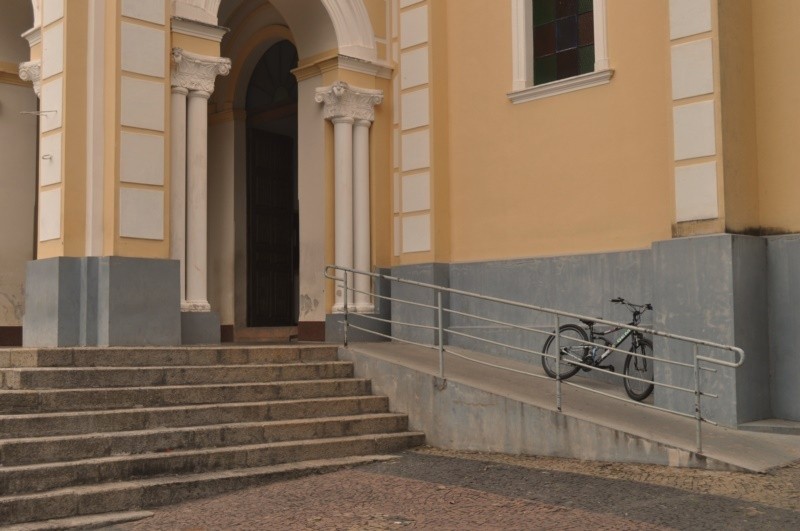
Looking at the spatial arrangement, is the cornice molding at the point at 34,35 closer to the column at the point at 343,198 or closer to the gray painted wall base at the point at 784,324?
the column at the point at 343,198

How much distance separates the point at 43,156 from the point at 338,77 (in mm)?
3939

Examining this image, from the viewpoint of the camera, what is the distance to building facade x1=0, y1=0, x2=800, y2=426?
30.5 feet

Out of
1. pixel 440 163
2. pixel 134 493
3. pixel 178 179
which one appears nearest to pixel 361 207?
pixel 440 163

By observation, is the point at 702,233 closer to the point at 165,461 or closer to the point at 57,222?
the point at 165,461

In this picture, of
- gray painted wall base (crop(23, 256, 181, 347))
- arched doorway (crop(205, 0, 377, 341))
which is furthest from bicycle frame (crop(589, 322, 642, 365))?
gray painted wall base (crop(23, 256, 181, 347))

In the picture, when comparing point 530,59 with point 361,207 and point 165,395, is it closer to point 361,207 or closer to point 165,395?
point 361,207

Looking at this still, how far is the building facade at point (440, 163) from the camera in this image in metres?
9.30

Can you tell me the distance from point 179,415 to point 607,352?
4435 mm

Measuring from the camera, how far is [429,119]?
1222 centimetres

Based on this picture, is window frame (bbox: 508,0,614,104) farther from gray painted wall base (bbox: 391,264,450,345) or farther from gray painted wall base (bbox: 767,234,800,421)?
gray painted wall base (bbox: 767,234,800,421)

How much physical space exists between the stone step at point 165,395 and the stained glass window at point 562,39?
4491mm

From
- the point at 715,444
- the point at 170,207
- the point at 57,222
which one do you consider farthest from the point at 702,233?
the point at 57,222

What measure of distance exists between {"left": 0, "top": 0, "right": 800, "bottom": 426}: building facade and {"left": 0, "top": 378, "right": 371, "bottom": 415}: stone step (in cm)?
151

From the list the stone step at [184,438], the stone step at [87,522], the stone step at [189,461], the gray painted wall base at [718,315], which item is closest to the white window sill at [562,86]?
the gray painted wall base at [718,315]
